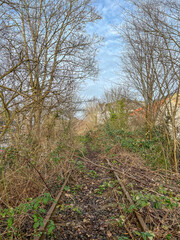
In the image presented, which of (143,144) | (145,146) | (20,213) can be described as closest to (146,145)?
(145,146)

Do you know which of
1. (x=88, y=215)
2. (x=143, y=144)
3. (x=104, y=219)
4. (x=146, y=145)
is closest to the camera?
(x=104, y=219)

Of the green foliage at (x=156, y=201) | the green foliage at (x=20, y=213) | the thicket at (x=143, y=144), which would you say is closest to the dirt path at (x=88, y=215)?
the green foliage at (x=20, y=213)

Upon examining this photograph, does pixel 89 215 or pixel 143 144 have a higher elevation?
pixel 143 144

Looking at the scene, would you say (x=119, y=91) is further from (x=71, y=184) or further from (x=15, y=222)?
(x=15, y=222)

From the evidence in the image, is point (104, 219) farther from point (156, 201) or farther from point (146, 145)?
point (146, 145)

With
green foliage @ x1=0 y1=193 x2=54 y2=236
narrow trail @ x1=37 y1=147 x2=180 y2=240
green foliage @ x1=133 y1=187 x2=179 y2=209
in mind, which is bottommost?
narrow trail @ x1=37 y1=147 x2=180 y2=240

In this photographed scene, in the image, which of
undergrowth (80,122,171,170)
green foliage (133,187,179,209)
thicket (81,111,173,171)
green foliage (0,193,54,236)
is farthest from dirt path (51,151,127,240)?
undergrowth (80,122,171,170)

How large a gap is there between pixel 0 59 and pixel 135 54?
26.8 feet

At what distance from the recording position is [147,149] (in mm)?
11742

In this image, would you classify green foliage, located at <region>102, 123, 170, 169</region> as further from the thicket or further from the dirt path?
the dirt path

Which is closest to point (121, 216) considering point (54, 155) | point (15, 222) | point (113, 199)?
point (113, 199)

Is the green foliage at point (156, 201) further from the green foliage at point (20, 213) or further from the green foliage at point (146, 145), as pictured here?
the green foliage at point (146, 145)

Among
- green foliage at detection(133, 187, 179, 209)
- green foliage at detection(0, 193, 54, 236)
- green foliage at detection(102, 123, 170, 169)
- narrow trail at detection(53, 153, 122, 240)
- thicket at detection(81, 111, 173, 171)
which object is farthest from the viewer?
green foliage at detection(102, 123, 170, 169)

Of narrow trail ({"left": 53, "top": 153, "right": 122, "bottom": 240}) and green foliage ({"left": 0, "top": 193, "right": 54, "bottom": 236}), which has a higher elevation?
green foliage ({"left": 0, "top": 193, "right": 54, "bottom": 236})
